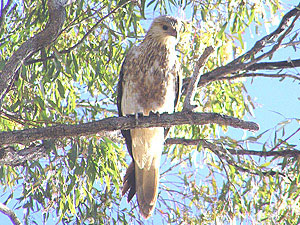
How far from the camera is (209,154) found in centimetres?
358

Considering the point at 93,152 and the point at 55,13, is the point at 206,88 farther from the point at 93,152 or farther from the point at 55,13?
the point at 55,13

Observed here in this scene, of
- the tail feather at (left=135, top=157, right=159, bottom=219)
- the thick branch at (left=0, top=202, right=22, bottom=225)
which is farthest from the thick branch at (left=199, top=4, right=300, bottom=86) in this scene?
the thick branch at (left=0, top=202, right=22, bottom=225)

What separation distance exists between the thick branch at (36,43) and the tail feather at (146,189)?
1081mm

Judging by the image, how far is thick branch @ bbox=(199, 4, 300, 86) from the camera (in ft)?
9.75

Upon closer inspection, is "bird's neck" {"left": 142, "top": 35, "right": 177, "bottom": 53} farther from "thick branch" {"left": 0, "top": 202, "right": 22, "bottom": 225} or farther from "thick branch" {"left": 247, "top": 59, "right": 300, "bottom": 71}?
"thick branch" {"left": 0, "top": 202, "right": 22, "bottom": 225}

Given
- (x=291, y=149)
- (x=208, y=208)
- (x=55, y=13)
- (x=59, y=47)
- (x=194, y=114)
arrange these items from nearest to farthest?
(x=194, y=114), (x=55, y=13), (x=291, y=149), (x=59, y=47), (x=208, y=208)

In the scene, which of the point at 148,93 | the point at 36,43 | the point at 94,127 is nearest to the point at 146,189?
the point at 148,93

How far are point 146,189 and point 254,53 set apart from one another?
3.81 ft

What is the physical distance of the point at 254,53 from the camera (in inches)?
119

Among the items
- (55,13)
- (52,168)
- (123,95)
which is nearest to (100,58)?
(123,95)

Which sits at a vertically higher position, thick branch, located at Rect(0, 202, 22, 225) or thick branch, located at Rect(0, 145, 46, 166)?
thick branch, located at Rect(0, 145, 46, 166)

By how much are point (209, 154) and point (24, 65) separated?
1629 mm

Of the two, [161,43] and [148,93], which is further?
[161,43]

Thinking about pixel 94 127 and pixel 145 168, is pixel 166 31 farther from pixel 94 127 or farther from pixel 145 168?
pixel 94 127
